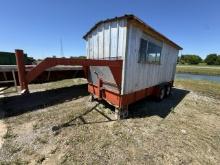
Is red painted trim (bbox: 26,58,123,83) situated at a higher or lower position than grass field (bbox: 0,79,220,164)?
higher

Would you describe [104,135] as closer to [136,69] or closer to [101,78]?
[101,78]

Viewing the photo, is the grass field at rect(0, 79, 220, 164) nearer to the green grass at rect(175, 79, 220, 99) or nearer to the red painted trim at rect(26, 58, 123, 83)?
the red painted trim at rect(26, 58, 123, 83)

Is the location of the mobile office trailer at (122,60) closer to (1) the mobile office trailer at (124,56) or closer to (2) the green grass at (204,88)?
(1) the mobile office trailer at (124,56)

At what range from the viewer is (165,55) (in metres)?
8.16

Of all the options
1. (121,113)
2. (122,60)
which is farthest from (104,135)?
(122,60)

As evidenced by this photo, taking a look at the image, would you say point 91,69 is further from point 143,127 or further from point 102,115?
point 143,127

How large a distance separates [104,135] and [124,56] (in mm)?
2816

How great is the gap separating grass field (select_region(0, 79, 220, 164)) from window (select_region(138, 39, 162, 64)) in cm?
249

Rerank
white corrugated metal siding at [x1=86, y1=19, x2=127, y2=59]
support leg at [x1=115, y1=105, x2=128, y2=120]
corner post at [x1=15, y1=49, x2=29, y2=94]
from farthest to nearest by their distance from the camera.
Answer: support leg at [x1=115, y1=105, x2=128, y2=120], white corrugated metal siding at [x1=86, y1=19, x2=127, y2=59], corner post at [x1=15, y1=49, x2=29, y2=94]

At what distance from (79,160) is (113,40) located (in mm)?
4102

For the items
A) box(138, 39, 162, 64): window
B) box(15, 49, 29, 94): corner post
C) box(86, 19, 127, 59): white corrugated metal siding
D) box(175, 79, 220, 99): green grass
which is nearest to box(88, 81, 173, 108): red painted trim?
box(138, 39, 162, 64): window

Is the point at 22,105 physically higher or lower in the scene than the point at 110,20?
lower

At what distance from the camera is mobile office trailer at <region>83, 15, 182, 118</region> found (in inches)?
192

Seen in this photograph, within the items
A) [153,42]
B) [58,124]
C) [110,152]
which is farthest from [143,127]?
[153,42]
